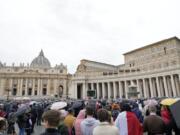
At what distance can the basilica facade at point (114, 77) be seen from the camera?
157 feet

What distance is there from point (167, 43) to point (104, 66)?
3639cm

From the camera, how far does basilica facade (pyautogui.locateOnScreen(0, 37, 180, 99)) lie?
157ft

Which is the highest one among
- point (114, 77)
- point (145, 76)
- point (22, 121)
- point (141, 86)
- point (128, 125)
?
Answer: point (114, 77)

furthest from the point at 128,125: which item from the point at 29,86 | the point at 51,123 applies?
the point at 29,86

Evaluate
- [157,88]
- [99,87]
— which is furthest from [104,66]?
[157,88]

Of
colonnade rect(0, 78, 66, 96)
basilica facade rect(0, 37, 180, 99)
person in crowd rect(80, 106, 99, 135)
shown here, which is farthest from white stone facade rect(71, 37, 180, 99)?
person in crowd rect(80, 106, 99, 135)

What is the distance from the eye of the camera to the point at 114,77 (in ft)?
192

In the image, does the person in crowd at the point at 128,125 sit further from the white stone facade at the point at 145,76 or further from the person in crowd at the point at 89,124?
the white stone facade at the point at 145,76

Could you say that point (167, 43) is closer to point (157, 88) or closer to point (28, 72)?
point (157, 88)

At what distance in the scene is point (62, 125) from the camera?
3973 millimetres

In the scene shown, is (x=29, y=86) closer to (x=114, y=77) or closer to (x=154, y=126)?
(x=114, y=77)

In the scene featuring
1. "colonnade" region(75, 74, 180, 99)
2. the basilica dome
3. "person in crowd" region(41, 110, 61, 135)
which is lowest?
"person in crowd" region(41, 110, 61, 135)

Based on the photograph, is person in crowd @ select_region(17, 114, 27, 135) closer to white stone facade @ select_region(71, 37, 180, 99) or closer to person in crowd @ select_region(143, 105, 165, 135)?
person in crowd @ select_region(143, 105, 165, 135)

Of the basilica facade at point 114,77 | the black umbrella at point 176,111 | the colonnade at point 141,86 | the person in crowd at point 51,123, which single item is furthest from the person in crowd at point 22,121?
the colonnade at point 141,86
